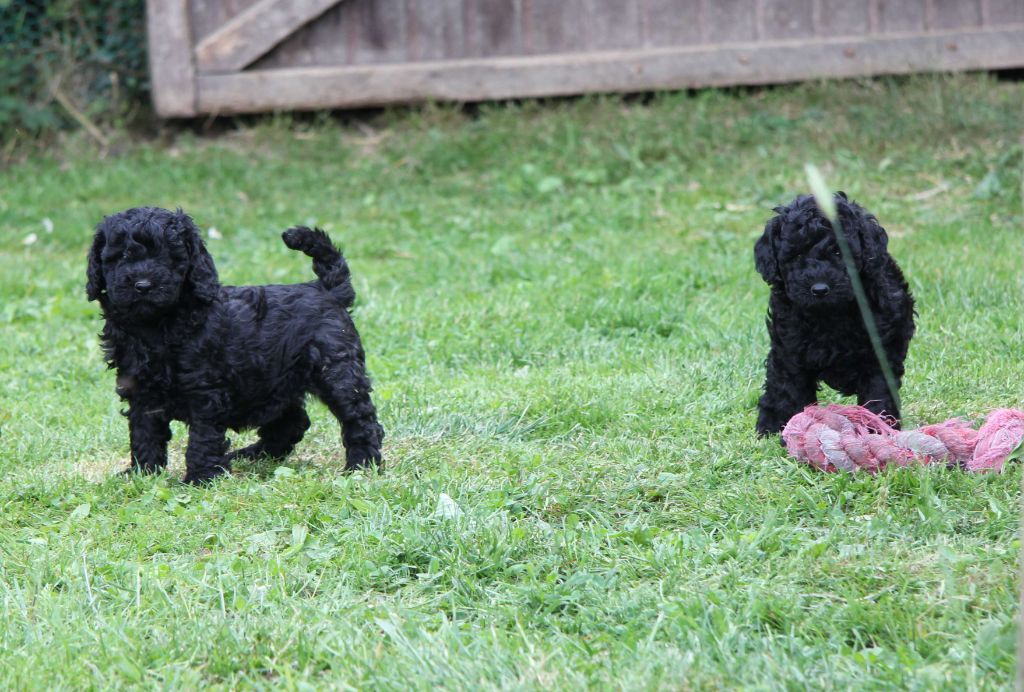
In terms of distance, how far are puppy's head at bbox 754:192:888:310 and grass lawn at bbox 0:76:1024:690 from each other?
0.64m

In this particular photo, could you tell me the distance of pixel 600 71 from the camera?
11.3 m

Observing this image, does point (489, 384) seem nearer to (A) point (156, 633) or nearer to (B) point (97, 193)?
(A) point (156, 633)

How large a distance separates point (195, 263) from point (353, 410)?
820 mm

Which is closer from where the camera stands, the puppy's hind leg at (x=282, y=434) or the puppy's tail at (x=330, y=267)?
the puppy's tail at (x=330, y=267)

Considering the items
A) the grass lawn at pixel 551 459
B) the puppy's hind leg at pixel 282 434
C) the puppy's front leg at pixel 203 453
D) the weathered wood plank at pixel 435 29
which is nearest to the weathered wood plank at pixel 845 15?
the grass lawn at pixel 551 459

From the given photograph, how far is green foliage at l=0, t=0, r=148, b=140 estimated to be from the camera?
11.8 metres

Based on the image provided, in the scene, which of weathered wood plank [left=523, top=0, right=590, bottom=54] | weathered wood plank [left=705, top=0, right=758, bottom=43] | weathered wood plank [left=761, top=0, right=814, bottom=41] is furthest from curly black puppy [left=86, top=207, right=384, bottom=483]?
weathered wood plank [left=761, top=0, right=814, bottom=41]

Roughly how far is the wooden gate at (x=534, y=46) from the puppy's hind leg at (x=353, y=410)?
6818 mm

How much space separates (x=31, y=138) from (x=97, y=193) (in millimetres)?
1578

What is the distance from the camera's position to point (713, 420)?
5.25 m

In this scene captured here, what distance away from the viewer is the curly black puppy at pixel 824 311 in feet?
15.2

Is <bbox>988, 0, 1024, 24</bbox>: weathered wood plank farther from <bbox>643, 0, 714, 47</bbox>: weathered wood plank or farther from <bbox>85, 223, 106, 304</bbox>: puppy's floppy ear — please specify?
<bbox>85, 223, 106, 304</bbox>: puppy's floppy ear

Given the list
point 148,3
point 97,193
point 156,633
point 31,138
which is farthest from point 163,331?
point 31,138

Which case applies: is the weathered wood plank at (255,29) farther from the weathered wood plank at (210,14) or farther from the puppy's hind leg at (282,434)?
the puppy's hind leg at (282,434)
